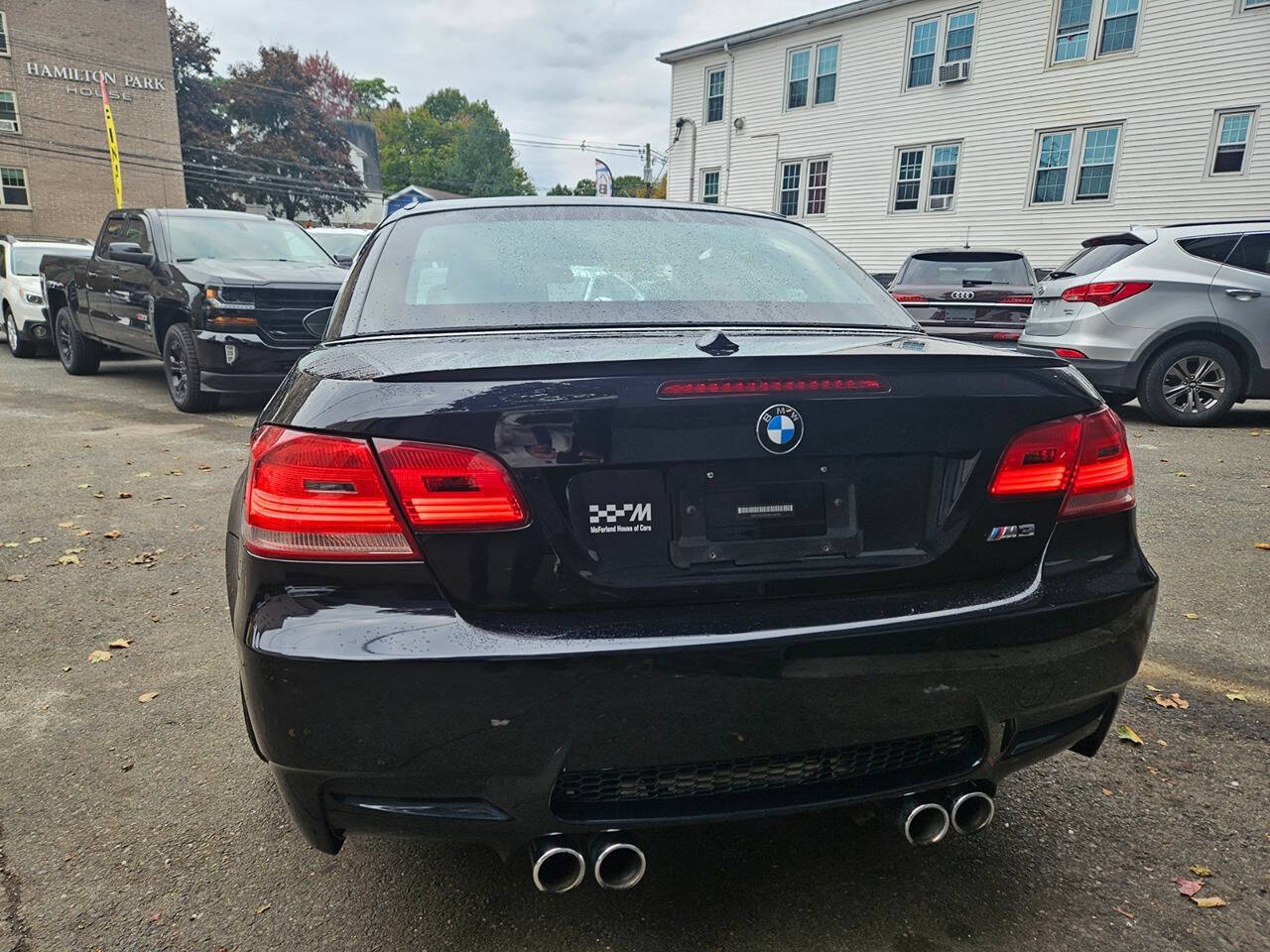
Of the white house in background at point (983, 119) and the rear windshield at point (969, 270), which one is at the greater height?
the white house in background at point (983, 119)

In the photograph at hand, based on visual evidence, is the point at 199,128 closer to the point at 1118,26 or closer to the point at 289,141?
the point at 289,141

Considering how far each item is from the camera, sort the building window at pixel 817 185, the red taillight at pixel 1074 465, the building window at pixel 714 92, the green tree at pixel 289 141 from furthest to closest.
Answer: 1. the green tree at pixel 289 141
2. the building window at pixel 714 92
3. the building window at pixel 817 185
4. the red taillight at pixel 1074 465

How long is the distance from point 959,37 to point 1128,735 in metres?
20.9

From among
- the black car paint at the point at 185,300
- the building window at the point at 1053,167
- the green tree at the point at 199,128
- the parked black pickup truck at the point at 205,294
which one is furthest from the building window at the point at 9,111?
the building window at the point at 1053,167

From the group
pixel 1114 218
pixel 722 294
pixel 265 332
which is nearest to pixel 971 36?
pixel 1114 218

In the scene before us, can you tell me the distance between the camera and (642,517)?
1646 mm

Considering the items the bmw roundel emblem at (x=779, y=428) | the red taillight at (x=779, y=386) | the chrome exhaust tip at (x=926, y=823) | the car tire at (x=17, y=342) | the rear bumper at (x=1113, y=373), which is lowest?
the car tire at (x=17, y=342)

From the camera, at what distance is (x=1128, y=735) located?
2.78 m

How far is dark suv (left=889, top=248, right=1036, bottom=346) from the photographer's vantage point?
972cm

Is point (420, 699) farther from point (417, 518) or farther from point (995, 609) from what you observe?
point (995, 609)

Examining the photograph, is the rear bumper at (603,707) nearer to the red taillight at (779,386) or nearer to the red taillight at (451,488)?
the red taillight at (451,488)

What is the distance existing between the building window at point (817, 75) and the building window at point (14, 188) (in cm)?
2768

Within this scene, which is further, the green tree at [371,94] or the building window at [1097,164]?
the green tree at [371,94]

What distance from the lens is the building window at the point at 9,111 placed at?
3147cm
